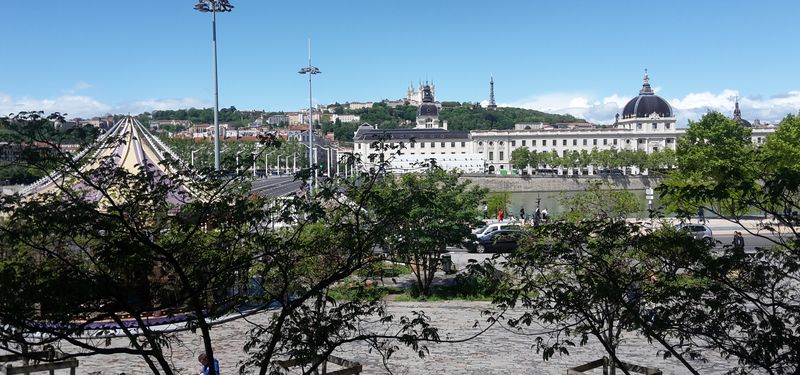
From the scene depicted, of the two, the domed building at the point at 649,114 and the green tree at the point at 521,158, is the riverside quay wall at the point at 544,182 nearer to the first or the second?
the green tree at the point at 521,158

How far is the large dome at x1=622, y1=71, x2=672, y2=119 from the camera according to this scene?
107 meters

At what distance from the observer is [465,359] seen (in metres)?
12.0

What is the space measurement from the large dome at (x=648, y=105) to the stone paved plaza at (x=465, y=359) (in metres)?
101

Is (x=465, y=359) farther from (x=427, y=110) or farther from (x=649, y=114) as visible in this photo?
(x=427, y=110)

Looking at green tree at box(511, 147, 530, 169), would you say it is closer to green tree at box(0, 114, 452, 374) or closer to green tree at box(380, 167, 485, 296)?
green tree at box(380, 167, 485, 296)

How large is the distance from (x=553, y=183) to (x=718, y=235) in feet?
200

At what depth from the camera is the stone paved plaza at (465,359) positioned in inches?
448

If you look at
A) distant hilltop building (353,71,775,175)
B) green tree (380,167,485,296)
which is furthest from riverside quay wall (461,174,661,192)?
green tree (380,167,485,296)

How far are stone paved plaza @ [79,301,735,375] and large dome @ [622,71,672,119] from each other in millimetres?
100717

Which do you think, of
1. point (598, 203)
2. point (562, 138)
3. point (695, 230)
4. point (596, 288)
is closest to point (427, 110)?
point (562, 138)

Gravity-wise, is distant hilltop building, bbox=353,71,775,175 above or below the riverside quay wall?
above

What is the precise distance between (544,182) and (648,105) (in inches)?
1102

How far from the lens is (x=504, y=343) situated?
516 inches

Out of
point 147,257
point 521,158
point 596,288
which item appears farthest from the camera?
point 521,158
